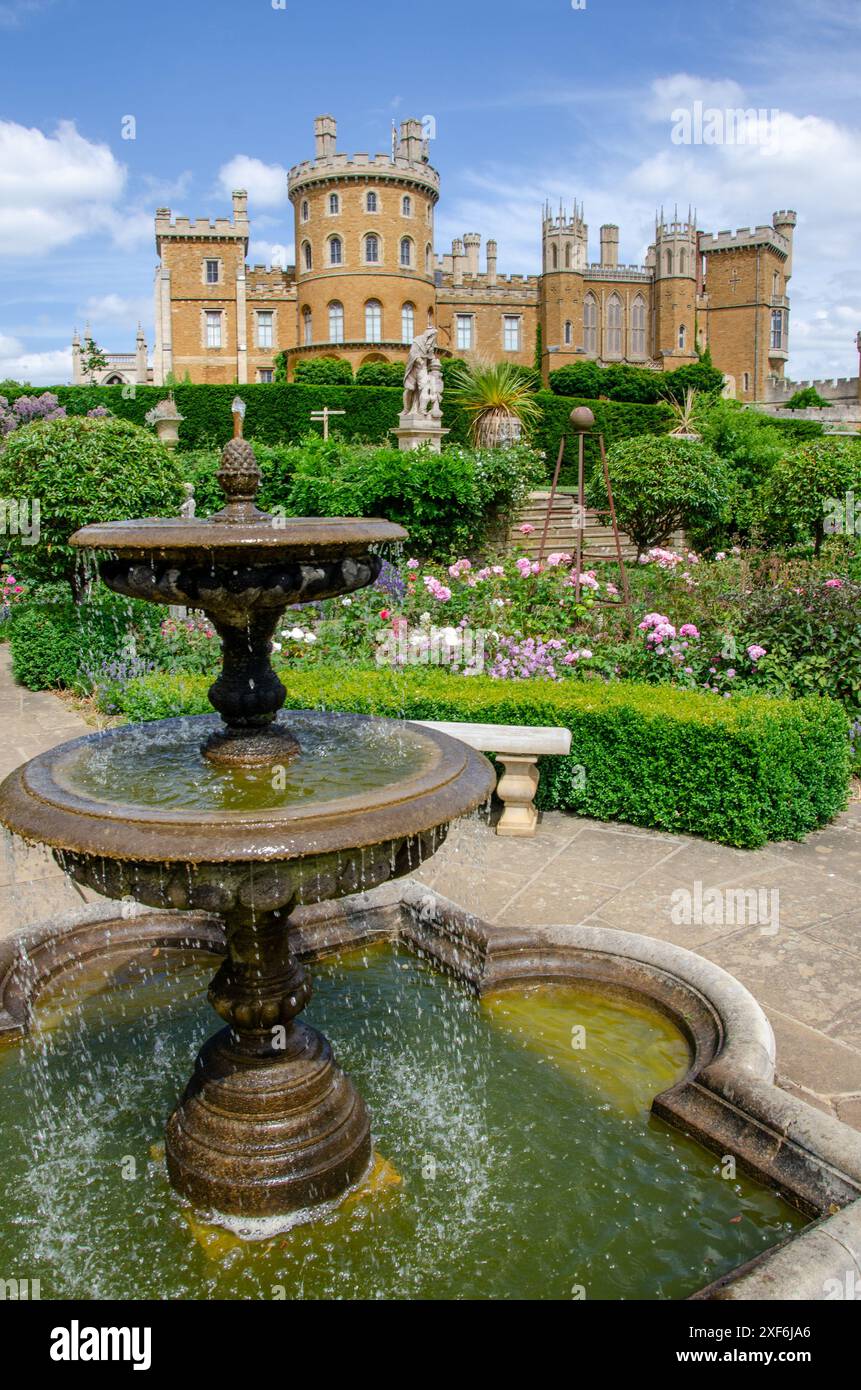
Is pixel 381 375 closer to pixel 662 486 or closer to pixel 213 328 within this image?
pixel 213 328

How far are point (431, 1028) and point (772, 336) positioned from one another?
198ft

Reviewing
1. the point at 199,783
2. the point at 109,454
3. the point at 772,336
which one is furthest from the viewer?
the point at 772,336

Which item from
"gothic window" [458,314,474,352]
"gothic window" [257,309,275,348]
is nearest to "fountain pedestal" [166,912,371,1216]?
"gothic window" [257,309,275,348]

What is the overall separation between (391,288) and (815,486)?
31.9 meters

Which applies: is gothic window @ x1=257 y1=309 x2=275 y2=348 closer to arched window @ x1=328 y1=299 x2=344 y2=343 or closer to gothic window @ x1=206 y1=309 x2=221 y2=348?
gothic window @ x1=206 y1=309 x2=221 y2=348

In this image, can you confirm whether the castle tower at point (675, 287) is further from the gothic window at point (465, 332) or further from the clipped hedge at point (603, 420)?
the clipped hedge at point (603, 420)

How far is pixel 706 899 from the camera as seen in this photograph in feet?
18.6

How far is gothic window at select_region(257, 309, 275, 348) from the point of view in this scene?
47.2 metres

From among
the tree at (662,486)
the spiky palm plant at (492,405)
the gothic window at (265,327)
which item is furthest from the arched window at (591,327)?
the tree at (662,486)

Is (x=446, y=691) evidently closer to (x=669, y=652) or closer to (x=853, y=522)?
(x=669, y=652)

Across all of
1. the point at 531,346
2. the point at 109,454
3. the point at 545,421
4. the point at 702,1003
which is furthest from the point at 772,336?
the point at 702,1003

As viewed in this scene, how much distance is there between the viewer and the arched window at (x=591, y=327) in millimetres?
53781

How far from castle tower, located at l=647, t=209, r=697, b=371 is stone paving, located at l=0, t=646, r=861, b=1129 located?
2038 inches
